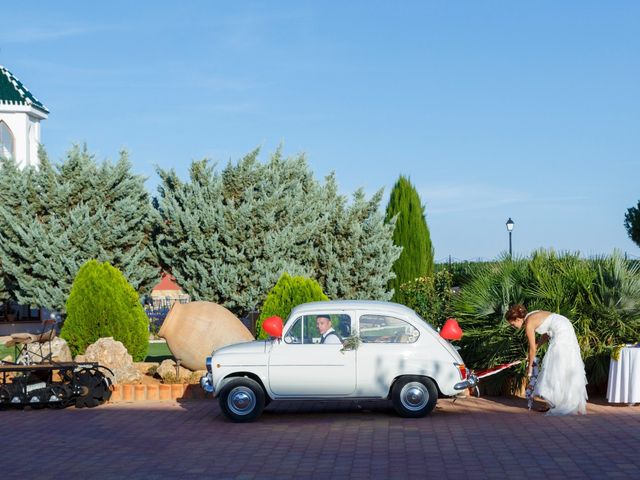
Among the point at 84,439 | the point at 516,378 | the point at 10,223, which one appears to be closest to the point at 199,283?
the point at 10,223

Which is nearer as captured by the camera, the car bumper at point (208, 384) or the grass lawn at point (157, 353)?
the car bumper at point (208, 384)

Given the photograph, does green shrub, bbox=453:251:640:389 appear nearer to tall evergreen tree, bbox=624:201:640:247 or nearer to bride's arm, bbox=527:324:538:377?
bride's arm, bbox=527:324:538:377

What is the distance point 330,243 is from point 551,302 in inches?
603

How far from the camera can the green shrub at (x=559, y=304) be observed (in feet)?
46.6

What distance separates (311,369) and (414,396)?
1.36 meters

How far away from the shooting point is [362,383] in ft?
39.9

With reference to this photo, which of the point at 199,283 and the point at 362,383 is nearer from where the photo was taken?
the point at 362,383

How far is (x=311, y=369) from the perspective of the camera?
1215 cm

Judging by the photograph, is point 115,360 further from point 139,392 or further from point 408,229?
point 408,229

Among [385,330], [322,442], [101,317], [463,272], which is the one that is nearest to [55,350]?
[101,317]

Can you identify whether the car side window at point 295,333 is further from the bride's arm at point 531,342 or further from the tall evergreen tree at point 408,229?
the tall evergreen tree at point 408,229

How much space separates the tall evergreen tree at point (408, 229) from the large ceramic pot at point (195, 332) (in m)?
15.7

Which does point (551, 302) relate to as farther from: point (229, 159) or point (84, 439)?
point (229, 159)

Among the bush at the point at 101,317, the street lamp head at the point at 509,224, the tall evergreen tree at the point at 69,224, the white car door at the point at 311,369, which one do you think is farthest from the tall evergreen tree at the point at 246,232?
the white car door at the point at 311,369
